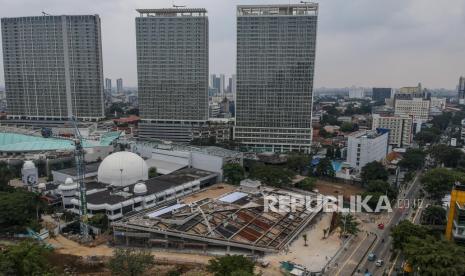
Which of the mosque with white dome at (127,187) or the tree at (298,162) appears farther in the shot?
the tree at (298,162)

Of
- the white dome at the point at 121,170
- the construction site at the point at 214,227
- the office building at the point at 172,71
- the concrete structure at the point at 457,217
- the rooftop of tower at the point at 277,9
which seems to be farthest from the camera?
the office building at the point at 172,71

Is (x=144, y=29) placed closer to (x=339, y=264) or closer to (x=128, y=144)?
(x=128, y=144)

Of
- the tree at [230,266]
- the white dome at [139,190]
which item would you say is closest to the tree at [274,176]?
the white dome at [139,190]

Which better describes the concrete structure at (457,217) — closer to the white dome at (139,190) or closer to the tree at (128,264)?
the tree at (128,264)

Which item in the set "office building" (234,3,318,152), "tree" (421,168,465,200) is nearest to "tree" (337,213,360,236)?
"tree" (421,168,465,200)

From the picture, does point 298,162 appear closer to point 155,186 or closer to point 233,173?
point 233,173

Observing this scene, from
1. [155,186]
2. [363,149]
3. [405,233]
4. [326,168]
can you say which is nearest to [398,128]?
[363,149]
